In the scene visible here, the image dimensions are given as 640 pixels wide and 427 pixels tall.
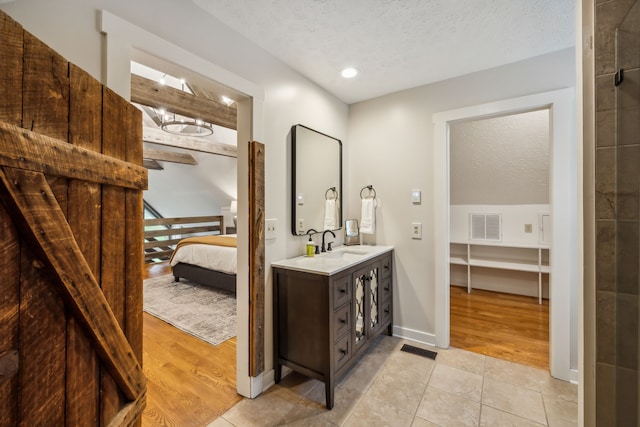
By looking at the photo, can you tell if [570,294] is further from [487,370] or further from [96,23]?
[96,23]

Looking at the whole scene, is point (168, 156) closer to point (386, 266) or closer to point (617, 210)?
point (386, 266)

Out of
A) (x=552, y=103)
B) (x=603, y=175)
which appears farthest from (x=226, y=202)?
(x=603, y=175)

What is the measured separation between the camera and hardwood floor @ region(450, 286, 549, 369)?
229 centimetres

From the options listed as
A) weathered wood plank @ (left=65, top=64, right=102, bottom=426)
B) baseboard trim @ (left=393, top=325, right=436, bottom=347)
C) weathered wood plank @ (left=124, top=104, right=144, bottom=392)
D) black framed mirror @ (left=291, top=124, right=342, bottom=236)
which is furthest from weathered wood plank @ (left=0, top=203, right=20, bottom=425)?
baseboard trim @ (left=393, top=325, right=436, bottom=347)

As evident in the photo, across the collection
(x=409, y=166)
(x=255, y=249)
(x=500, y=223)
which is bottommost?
(x=255, y=249)

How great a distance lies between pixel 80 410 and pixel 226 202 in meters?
6.75

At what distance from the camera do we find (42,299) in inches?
21.9

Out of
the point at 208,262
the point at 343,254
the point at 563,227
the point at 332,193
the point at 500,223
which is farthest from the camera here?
the point at 208,262

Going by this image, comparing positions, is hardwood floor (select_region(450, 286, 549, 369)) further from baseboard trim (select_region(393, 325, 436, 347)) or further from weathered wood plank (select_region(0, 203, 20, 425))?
weathered wood plank (select_region(0, 203, 20, 425))

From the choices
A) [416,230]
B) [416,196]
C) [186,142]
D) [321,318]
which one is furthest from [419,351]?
[186,142]

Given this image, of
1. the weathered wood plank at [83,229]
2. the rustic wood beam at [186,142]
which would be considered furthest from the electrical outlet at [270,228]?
the rustic wood beam at [186,142]

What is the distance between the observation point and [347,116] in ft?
9.36

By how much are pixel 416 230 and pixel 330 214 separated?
2.62 ft

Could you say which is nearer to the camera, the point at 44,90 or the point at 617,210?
the point at 44,90
